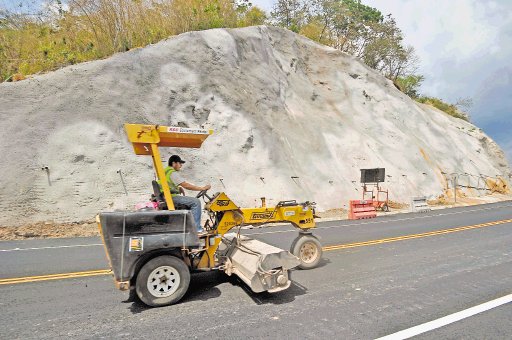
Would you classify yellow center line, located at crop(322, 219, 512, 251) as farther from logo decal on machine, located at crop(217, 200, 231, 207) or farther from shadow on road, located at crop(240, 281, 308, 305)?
logo decal on machine, located at crop(217, 200, 231, 207)

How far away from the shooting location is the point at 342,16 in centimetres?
3638

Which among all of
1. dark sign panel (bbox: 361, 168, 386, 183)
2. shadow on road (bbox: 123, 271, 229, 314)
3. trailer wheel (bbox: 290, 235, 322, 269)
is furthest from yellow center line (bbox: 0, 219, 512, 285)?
dark sign panel (bbox: 361, 168, 386, 183)

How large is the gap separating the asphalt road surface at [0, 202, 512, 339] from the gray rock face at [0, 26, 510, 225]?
677 centimetres

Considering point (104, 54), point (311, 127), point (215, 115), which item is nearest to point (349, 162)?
point (311, 127)

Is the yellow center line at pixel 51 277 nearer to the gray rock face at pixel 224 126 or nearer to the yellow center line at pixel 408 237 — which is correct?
the yellow center line at pixel 408 237

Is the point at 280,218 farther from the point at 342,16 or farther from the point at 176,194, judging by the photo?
the point at 342,16

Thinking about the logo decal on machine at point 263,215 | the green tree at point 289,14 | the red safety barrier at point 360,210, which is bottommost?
the red safety barrier at point 360,210

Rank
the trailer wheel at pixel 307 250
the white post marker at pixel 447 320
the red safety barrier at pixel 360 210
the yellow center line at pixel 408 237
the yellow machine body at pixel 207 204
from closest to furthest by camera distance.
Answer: the white post marker at pixel 447 320
the yellow machine body at pixel 207 204
the trailer wheel at pixel 307 250
the yellow center line at pixel 408 237
the red safety barrier at pixel 360 210

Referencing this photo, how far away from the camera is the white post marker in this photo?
3967mm

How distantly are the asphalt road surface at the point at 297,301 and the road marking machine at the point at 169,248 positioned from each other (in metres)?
0.33

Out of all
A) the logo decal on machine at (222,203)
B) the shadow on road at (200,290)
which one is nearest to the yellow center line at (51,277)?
the shadow on road at (200,290)

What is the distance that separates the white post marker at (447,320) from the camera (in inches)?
156

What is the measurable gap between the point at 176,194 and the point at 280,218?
6.92ft

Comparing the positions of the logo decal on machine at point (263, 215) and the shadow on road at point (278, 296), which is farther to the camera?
the logo decal on machine at point (263, 215)
